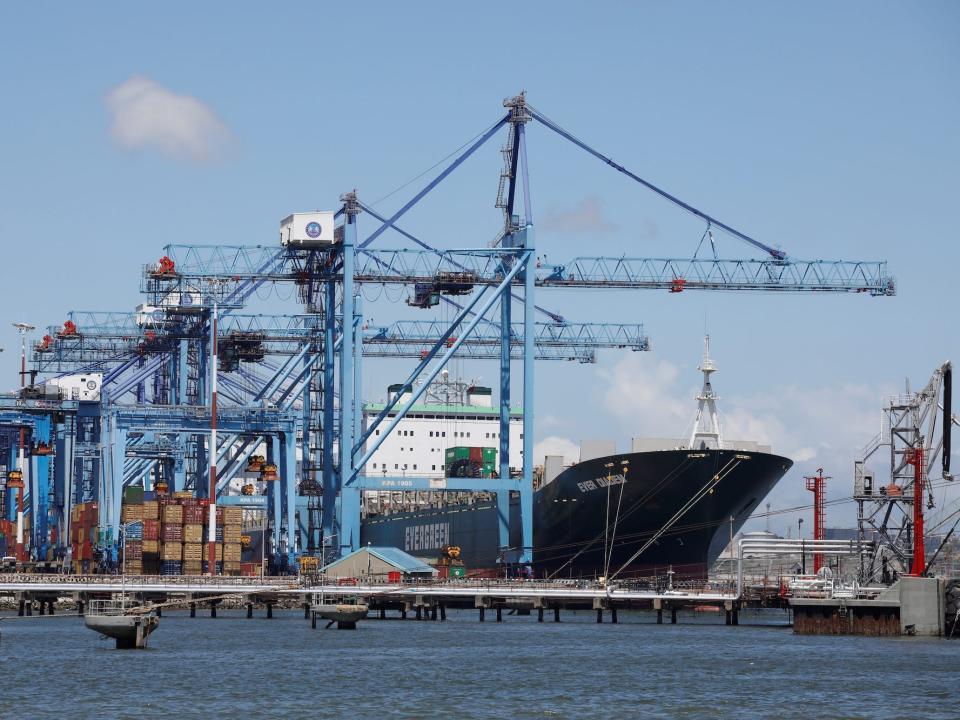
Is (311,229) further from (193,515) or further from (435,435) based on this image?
(435,435)

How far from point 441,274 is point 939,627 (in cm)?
3230

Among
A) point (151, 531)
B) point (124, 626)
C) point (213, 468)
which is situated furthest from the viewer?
point (151, 531)

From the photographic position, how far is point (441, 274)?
275 feet

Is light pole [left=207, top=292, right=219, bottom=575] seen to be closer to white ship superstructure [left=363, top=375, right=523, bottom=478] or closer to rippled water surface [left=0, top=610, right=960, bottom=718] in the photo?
rippled water surface [left=0, top=610, right=960, bottom=718]

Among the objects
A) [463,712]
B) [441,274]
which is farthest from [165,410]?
Result: [463,712]

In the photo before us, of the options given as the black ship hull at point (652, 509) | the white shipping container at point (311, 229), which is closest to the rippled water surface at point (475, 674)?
the black ship hull at point (652, 509)

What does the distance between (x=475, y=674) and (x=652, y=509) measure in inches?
1450

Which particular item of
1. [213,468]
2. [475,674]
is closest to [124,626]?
[475,674]

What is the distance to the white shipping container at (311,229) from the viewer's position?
8506 cm

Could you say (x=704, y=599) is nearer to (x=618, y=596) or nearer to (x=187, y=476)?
(x=618, y=596)

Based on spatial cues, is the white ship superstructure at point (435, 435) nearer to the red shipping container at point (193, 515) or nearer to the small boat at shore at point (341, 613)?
the red shipping container at point (193, 515)

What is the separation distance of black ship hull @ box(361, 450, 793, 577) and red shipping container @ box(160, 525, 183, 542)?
15968 mm

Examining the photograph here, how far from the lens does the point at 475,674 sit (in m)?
49.6

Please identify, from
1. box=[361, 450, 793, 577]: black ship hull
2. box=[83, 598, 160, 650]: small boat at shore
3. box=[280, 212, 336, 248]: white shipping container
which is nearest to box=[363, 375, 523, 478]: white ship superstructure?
box=[361, 450, 793, 577]: black ship hull
